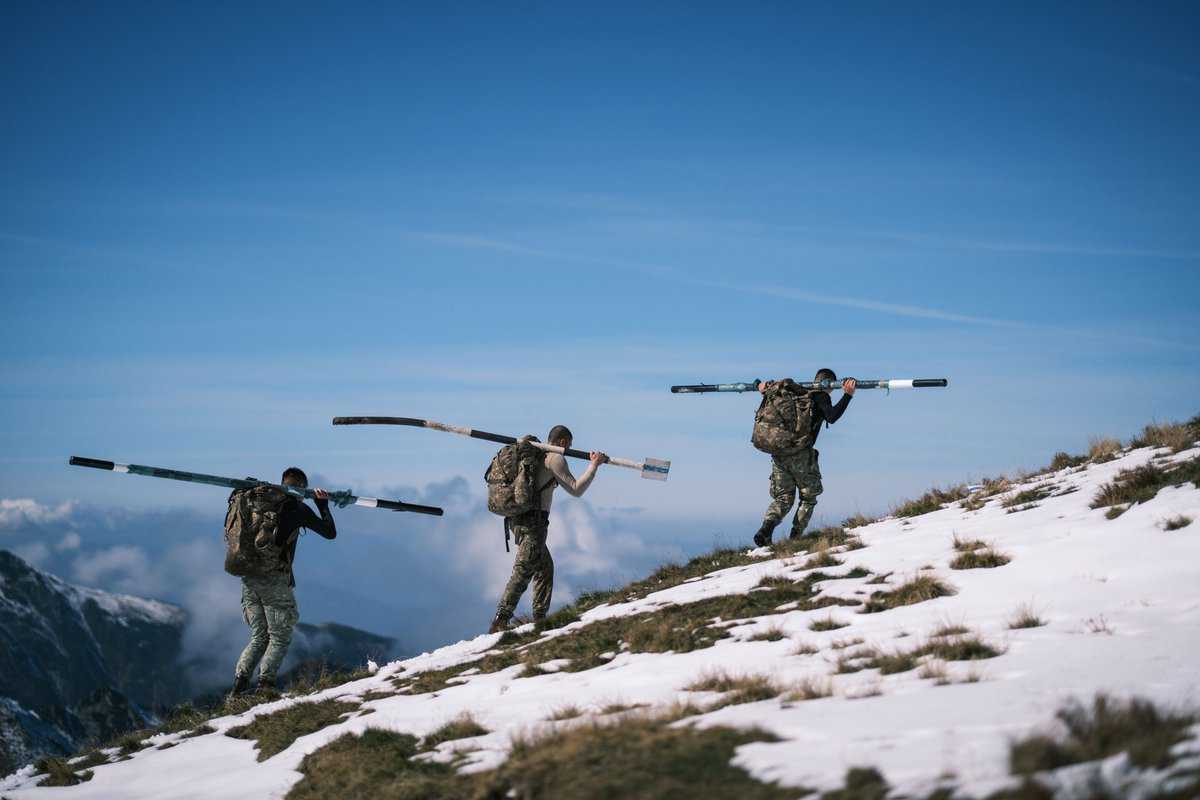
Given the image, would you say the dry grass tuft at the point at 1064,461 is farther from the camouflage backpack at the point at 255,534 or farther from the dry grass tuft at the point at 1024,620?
the camouflage backpack at the point at 255,534

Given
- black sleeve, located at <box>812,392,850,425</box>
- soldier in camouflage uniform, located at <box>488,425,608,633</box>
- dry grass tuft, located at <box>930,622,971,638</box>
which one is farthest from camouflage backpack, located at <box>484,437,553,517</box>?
dry grass tuft, located at <box>930,622,971,638</box>

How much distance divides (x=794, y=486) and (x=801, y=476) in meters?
0.35

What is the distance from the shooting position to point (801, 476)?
16.7 m

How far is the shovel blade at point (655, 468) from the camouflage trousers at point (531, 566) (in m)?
1.79

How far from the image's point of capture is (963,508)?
15781mm

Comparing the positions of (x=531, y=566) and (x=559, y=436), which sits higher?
(x=559, y=436)

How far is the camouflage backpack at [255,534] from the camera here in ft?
44.6

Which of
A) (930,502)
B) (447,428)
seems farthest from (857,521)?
(447,428)

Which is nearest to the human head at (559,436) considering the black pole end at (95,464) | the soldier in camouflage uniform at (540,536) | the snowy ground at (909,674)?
the soldier in camouflage uniform at (540,536)

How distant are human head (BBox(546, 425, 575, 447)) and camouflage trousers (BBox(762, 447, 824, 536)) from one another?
4.09 metres

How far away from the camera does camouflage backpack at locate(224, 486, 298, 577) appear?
13.6 metres

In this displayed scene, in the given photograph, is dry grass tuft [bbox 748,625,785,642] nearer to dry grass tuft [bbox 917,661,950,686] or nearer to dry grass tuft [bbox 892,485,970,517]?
dry grass tuft [bbox 917,661,950,686]

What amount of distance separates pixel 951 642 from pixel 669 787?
3732 millimetres

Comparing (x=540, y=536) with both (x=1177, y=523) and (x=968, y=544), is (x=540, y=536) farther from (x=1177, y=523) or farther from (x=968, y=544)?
(x=1177, y=523)
